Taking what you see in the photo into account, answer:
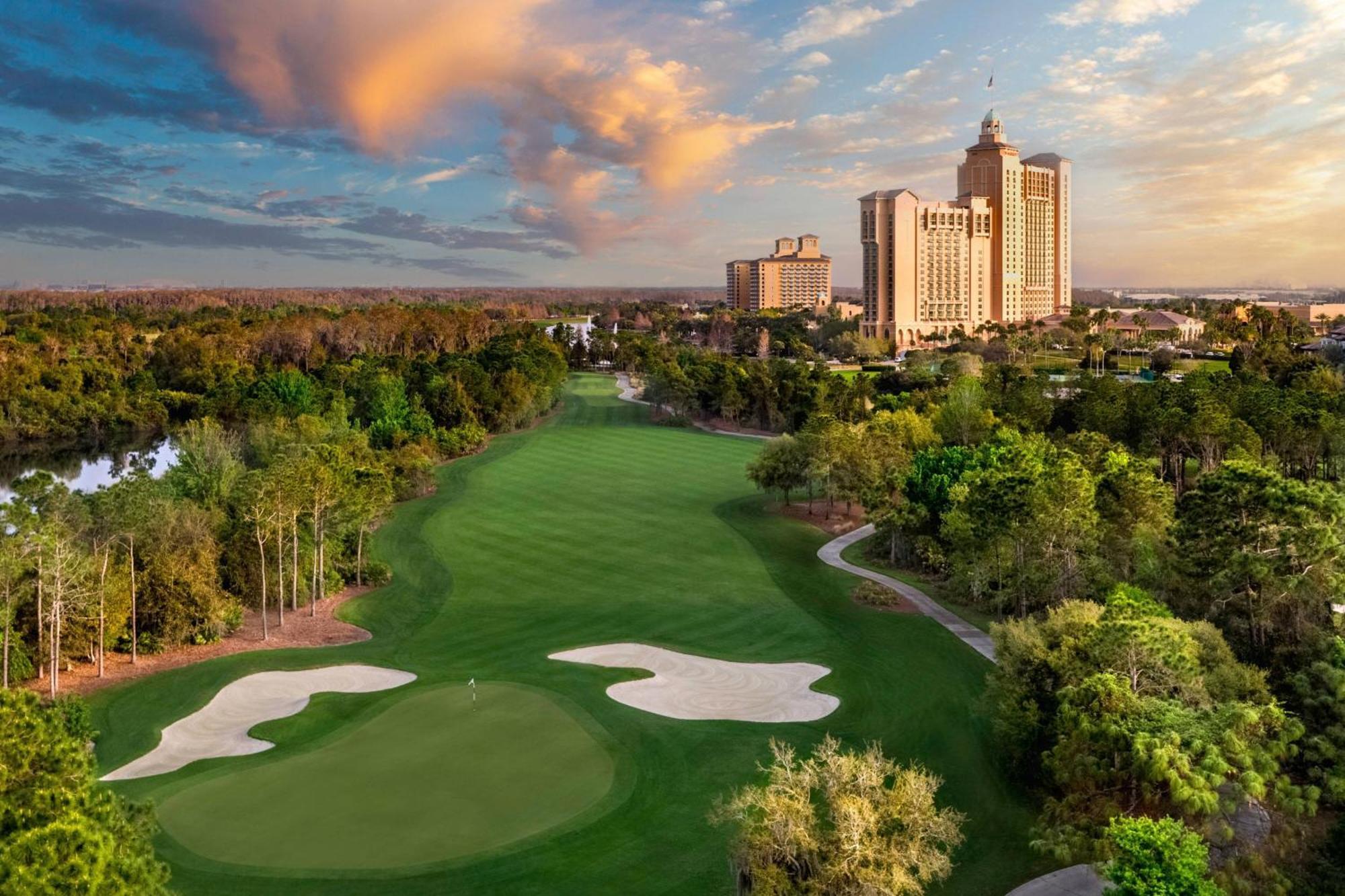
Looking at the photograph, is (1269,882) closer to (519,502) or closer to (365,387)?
(519,502)

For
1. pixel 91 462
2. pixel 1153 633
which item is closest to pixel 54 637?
pixel 1153 633

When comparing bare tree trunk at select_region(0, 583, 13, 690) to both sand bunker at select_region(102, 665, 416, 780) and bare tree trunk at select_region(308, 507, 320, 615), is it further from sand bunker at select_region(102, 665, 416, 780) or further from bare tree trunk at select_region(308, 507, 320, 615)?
bare tree trunk at select_region(308, 507, 320, 615)

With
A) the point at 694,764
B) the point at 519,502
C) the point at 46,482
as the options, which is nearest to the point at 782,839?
the point at 694,764

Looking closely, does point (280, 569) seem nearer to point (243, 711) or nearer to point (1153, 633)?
point (243, 711)

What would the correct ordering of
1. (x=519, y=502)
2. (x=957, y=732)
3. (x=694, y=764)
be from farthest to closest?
(x=519, y=502) < (x=957, y=732) < (x=694, y=764)

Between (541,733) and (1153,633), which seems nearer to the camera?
(1153,633)
